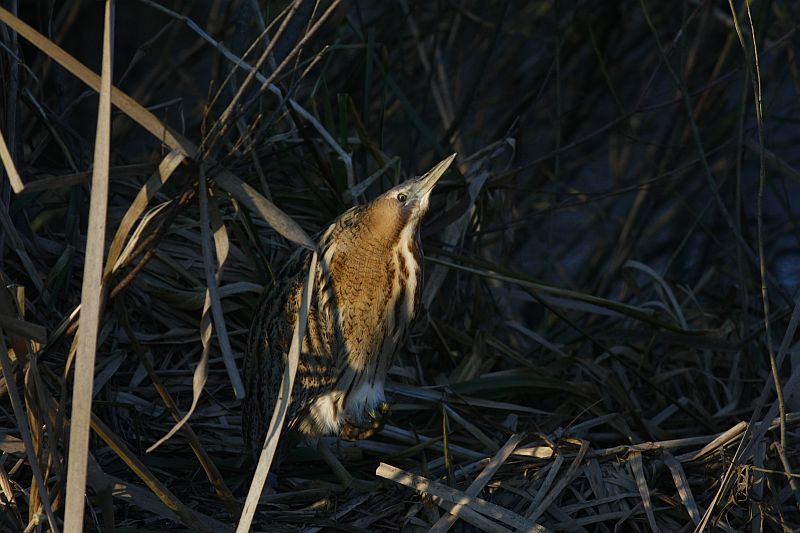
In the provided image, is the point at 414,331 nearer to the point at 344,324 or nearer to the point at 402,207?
the point at 344,324

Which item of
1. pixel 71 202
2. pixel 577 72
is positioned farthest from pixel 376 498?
pixel 577 72

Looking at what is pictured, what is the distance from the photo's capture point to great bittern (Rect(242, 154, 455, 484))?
2.08 meters

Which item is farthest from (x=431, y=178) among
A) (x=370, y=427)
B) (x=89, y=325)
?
(x=89, y=325)

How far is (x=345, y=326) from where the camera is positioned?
6.94 ft

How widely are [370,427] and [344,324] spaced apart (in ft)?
0.70

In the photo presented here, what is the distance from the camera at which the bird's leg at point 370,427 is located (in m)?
2.11

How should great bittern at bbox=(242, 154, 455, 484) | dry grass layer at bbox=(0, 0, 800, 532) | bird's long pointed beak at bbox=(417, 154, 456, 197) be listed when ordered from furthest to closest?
great bittern at bbox=(242, 154, 455, 484) < bird's long pointed beak at bbox=(417, 154, 456, 197) < dry grass layer at bbox=(0, 0, 800, 532)

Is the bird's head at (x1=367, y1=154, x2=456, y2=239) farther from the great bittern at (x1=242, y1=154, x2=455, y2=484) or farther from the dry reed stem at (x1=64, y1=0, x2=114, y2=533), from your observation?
the dry reed stem at (x1=64, y1=0, x2=114, y2=533)

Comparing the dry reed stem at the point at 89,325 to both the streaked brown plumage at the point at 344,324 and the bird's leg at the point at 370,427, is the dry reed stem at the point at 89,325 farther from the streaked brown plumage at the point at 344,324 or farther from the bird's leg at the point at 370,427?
the bird's leg at the point at 370,427

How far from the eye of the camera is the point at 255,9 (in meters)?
2.08

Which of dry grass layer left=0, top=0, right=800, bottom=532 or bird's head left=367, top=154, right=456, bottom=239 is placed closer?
dry grass layer left=0, top=0, right=800, bottom=532

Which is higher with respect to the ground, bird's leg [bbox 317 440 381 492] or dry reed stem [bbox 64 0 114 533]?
dry reed stem [bbox 64 0 114 533]

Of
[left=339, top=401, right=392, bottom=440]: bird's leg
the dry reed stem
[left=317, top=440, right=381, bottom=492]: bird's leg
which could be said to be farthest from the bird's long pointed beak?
the dry reed stem

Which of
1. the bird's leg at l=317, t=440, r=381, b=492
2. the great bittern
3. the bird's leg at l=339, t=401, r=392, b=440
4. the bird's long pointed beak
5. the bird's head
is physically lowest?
the bird's leg at l=317, t=440, r=381, b=492
